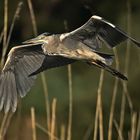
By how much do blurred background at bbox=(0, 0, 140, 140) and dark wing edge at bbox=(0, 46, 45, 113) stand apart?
3.34 metres

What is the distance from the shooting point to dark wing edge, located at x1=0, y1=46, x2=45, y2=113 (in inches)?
128

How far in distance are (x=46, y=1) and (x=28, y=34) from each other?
892 millimetres

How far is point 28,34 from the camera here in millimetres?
8797

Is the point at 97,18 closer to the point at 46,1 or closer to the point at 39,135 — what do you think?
the point at 39,135

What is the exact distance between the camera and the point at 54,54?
119 inches

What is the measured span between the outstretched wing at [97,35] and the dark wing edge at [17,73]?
0.80 ft

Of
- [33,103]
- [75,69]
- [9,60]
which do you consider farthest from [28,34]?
[9,60]

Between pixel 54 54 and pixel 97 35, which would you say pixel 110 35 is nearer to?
pixel 97 35

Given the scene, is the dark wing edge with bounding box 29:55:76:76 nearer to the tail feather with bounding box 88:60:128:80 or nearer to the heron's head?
the heron's head

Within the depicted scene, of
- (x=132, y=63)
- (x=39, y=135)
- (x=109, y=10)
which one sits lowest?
(x=39, y=135)

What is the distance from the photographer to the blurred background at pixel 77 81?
7.26 meters

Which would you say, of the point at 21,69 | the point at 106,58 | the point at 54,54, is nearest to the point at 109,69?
the point at 106,58

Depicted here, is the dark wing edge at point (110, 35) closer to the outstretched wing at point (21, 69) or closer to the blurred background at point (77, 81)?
the outstretched wing at point (21, 69)

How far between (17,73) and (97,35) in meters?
0.45
